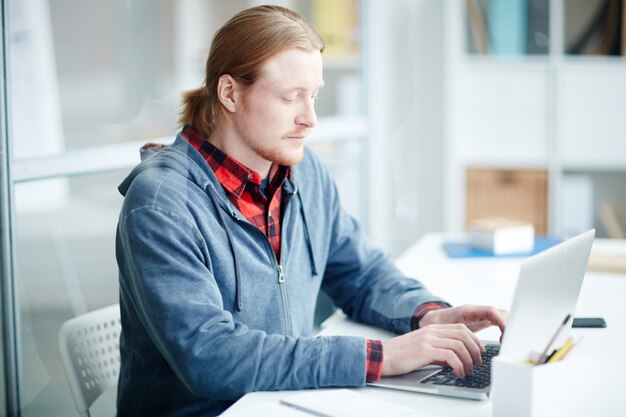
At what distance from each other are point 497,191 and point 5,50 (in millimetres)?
2802

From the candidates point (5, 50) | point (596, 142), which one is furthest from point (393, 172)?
point (5, 50)

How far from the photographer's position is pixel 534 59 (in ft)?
12.3

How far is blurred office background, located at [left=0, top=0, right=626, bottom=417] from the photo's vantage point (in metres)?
1.56

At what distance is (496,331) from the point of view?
4.88 feet

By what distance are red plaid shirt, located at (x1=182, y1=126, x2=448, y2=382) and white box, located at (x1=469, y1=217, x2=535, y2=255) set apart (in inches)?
25.9

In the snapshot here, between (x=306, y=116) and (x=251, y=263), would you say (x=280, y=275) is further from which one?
(x=306, y=116)

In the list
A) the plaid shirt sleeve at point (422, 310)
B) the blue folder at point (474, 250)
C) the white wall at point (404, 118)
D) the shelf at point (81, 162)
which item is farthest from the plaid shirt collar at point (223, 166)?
the white wall at point (404, 118)

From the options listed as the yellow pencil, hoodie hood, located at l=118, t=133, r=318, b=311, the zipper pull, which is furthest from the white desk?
hoodie hood, located at l=118, t=133, r=318, b=311

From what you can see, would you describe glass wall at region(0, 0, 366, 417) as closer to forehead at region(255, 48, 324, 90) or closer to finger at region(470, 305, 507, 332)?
forehead at region(255, 48, 324, 90)

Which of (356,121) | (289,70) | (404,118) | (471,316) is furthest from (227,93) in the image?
(404,118)

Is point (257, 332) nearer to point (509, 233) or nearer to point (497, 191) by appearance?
point (509, 233)

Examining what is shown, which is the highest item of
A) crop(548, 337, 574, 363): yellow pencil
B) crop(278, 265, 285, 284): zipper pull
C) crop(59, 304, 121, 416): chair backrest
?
crop(278, 265, 285, 284): zipper pull

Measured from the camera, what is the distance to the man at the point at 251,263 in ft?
4.07

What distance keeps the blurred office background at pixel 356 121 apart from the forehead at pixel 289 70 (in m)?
A: 0.44
